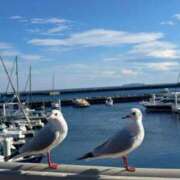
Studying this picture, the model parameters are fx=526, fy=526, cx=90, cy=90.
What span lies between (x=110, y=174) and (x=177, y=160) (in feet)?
85.6

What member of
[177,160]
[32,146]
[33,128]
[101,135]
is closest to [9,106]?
[33,128]

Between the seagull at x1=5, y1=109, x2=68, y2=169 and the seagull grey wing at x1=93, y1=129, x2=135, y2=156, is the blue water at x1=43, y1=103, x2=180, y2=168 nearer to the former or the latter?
the seagull at x1=5, y1=109, x2=68, y2=169

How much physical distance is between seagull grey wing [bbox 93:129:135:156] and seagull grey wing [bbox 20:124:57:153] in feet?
1.78

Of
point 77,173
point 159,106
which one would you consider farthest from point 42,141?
point 159,106

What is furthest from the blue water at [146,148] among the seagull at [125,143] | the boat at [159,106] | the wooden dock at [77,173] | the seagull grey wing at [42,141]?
the boat at [159,106]

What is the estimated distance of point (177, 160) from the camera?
30.1 metres

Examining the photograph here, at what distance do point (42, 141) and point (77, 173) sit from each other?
77cm

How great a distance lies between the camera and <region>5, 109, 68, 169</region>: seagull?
5270 millimetres

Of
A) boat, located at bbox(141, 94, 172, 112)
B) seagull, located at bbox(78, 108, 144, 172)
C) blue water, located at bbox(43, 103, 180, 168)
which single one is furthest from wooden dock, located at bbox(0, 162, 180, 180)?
boat, located at bbox(141, 94, 172, 112)

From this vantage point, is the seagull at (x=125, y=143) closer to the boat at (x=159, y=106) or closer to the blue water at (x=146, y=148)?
the blue water at (x=146, y=148)

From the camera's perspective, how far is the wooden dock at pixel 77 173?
4.41 meters

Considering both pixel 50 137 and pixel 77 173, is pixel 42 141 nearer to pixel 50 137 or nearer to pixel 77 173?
pixel 50 137

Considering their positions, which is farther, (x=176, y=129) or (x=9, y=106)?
(x=9, y=106)

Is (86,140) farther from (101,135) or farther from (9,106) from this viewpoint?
(9,106)
